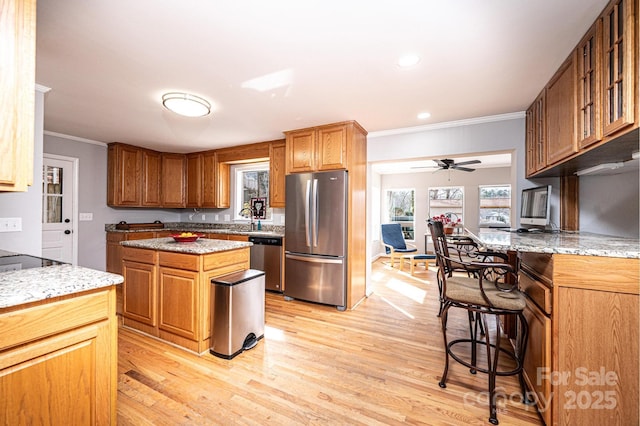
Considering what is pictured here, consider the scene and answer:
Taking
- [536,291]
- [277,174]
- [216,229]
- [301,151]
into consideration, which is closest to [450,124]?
[301,151]

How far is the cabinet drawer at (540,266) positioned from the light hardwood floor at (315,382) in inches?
32.6

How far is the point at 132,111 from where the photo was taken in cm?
313

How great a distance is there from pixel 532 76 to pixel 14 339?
3514mm

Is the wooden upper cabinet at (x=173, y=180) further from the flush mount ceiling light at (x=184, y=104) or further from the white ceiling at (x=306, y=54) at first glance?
the flush mount ceiling light at (x=184, y=104)

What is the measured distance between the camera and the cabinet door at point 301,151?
3654 millimetres

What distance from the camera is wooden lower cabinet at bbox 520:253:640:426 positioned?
1.32 meters

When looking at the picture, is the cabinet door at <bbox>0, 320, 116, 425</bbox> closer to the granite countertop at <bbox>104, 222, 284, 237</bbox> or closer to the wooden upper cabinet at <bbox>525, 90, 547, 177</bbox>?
the granite countertop at <bbox>104, 222, 284, 237</bbox>

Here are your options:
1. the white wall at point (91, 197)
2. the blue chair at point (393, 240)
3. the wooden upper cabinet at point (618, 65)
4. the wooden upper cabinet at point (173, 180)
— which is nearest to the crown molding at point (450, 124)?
the wooden upper cabinet at point (618, 65)

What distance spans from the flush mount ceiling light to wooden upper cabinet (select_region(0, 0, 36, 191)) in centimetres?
145

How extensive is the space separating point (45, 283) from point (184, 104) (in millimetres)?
1926

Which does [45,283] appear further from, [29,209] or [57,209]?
[57,209]

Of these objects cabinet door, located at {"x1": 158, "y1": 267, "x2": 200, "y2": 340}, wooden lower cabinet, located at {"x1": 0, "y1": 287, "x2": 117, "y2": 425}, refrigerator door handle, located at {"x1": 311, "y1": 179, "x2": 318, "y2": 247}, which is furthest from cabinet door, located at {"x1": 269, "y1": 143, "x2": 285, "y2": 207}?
wooden lower cabinet, located at {"x1": 0, "y1": 287, "x2": 117, "y2": 425}

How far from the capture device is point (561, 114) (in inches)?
83.3

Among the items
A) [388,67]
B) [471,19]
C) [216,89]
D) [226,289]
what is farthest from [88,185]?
[471,19]
